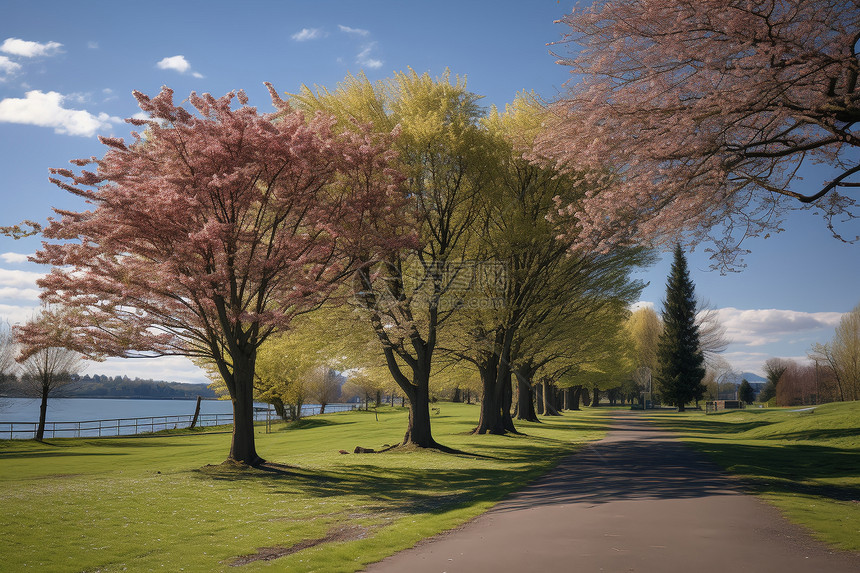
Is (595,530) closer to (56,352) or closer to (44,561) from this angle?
(44,561)

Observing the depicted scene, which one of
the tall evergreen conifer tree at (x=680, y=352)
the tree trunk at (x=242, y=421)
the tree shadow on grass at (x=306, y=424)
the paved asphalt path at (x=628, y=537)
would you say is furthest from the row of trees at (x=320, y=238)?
the tall evergreen conifer tree at (x=680, y=352)

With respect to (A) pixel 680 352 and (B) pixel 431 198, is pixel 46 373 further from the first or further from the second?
(A) pixel 680 352

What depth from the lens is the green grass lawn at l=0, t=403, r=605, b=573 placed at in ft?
25.1

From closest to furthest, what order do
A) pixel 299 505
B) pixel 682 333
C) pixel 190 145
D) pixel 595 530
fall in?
pixel 595 530
pixel 299 505
pixel 190 145
pixel 682 333

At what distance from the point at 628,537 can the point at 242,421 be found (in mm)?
11966

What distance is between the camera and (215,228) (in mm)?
13781

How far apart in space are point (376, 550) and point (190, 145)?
36.3 ft

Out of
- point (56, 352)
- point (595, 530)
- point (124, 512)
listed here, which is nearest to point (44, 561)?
point (124, 512)

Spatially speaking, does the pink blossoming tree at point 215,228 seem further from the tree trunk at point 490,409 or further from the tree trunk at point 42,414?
the tree trunk at point 42,414

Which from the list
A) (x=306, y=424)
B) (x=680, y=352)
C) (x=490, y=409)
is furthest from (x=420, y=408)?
(x=680, y=352)

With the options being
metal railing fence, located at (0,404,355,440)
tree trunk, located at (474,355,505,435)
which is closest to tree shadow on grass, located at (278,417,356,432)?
metal railing fence, located at (0,404,355,440)

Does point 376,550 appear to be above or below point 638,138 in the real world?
below

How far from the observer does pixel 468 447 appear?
23594 millimetres

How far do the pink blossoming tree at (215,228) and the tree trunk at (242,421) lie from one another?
29 millimetres
